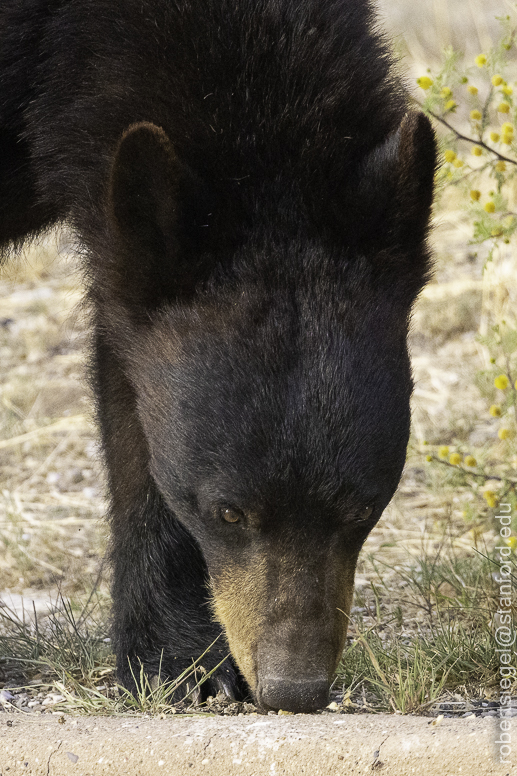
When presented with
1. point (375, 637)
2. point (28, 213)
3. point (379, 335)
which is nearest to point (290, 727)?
point (375, 637)

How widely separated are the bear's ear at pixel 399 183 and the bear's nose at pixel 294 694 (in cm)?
126

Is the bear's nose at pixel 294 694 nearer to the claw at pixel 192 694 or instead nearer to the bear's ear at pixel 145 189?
the claw at pixel 192 694

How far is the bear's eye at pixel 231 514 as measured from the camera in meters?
2.79

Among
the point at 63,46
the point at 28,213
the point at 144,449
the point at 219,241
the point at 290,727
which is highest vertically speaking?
the point at 63,46

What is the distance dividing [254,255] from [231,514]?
0.72 metres

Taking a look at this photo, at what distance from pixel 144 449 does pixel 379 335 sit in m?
1.11

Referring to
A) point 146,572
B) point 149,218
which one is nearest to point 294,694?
point 146,572

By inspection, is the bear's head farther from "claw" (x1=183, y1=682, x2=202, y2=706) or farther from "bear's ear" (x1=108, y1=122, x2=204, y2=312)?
"claw" (x1=183, y1=682, x2=202, y2=706)

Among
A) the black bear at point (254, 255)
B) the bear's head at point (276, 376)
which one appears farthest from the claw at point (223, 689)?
the bear's head at point (276, 376)

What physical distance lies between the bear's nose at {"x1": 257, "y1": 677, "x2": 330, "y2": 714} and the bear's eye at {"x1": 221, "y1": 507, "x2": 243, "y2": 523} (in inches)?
16.7

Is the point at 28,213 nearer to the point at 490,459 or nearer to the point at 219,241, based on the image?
the point at 219,241

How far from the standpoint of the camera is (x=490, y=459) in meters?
5.54

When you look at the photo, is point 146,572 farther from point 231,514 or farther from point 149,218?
point 149,218

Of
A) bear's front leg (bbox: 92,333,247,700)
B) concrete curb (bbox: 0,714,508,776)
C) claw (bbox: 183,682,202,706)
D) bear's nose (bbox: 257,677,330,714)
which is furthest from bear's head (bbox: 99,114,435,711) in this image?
bear's front leg (bbox: 92,333,247,700)
